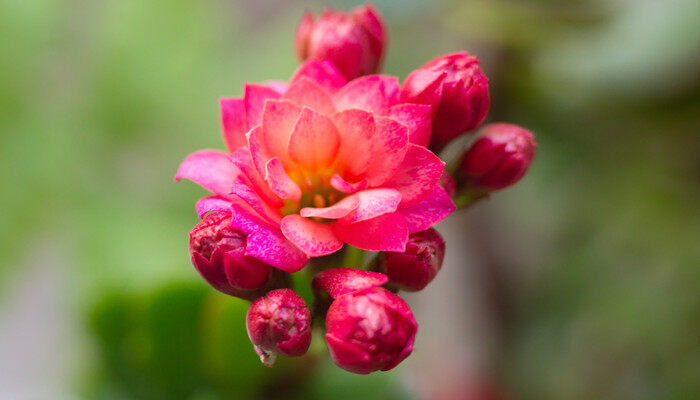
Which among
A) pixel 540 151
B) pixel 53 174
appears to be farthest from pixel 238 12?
pixel 540 151

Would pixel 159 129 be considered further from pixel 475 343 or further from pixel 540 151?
pixel 475 343

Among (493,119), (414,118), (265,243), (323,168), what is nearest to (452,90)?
(414,118)

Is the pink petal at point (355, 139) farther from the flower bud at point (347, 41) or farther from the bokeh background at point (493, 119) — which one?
the bokeh background at point (493, 119)

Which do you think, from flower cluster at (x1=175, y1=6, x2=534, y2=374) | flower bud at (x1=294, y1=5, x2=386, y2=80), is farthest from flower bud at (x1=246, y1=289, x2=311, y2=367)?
flower bud at (x1=294, y1=5, x2=386, y2=80)

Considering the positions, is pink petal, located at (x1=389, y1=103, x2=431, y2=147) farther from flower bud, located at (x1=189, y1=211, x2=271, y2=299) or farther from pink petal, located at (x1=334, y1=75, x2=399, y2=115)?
flower bud, located at (x1=189, y1=211, x2=271, y2=299)

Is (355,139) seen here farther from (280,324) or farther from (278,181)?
(280,324)

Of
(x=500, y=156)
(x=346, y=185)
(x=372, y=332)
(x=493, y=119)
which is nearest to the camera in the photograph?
(x=372, y=332)
